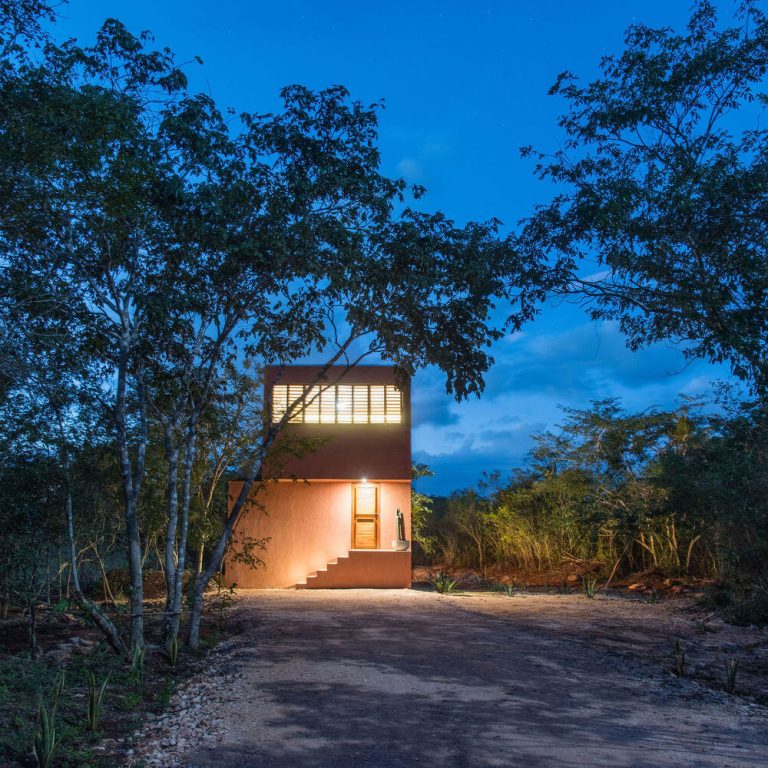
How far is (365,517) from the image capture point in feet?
50.9

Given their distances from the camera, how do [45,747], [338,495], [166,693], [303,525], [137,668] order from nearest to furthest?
1. [45,747]
2. [166,693]
3. [137,668]
4. [303,525]
5. [338,495]

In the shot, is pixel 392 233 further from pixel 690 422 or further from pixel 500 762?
pixel 690 422

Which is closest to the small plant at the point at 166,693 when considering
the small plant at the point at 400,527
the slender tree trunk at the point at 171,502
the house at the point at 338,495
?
the slender tree trunk at the point at 171,502

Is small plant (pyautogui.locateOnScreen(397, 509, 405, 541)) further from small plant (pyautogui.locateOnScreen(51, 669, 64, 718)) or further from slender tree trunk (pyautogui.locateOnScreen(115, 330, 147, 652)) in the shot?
small plant (pyautogui.locateOnScreen(51, 669, 64, 718))

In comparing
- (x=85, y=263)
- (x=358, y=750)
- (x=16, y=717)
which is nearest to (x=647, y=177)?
(x=85, y=263)

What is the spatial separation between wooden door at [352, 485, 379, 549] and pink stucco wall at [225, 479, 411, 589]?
25 centimetres

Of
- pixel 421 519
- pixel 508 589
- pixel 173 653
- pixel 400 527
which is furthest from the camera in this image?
pixel 421 519

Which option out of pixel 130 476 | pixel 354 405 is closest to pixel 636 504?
pixel 354 405

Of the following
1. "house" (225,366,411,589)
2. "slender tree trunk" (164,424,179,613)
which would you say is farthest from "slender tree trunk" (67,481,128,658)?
"house" (225,366,411,589)

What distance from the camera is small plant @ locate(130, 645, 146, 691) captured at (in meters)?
5.99

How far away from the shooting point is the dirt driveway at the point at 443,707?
403 cm

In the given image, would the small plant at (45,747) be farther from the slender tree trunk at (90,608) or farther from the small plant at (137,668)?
the slender tree trunk at (90,608)

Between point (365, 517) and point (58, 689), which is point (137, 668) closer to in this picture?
point (58, 689)

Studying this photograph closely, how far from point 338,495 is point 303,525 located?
1043mm
